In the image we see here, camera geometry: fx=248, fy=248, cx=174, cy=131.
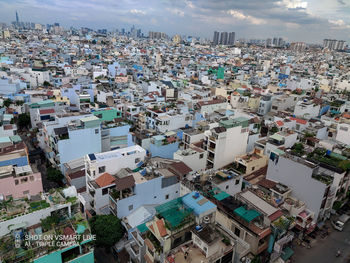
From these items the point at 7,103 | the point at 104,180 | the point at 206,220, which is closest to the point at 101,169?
the point at 104,180

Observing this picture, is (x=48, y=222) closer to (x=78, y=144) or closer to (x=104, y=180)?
(x=104, y=180)

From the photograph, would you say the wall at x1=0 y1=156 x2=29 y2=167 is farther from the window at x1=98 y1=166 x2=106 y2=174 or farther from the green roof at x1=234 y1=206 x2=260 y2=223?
the green roof at x1=234 y1=206 x2=260 y2=223

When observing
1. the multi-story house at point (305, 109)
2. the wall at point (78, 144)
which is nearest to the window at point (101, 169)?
the wall at point (78, 144)

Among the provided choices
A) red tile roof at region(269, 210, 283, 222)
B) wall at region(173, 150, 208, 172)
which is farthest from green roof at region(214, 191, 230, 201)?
wall at region(173, 150, 208, 172)

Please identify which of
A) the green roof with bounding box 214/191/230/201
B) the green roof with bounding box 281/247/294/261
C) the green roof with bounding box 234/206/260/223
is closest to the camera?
the green roof with bounding box 234/206/260/223

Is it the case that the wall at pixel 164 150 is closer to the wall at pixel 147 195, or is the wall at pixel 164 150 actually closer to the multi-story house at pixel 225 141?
the multi-story house at pixel 225 141
